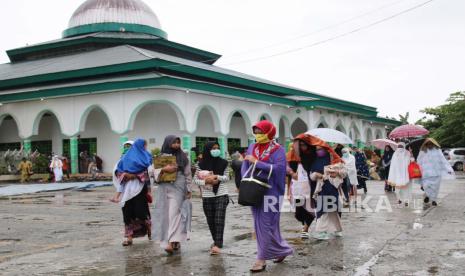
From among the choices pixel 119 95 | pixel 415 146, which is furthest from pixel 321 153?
pixel 119 95

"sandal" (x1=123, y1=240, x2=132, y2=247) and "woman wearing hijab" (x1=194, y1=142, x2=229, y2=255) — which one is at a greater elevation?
"woman wearing hijab" (x1=194, y1=142, x2=229, y2=255)

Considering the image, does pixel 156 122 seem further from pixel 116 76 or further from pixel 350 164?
pixel 350 164

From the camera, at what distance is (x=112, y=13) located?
1206 inches

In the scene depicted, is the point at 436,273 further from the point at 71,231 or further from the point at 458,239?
the point at 71,231

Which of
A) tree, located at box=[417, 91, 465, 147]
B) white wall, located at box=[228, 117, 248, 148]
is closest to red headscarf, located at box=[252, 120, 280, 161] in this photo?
white wall, located at box=[228, 117, 248, 148]

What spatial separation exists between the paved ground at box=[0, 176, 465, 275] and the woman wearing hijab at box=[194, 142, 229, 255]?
397mm

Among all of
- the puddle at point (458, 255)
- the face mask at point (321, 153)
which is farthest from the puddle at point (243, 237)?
the puddle at point (458, 255)

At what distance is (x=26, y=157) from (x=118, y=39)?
29.0 ft

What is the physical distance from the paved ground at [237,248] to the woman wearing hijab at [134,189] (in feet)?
0.85

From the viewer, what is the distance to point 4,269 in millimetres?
5531

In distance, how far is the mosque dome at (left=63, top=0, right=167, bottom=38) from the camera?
30312mm

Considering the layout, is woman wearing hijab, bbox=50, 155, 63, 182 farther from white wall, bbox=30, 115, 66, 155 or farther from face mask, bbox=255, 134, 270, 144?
face mask, bbox=255, 134, 270, 144

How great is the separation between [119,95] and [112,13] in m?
11.6

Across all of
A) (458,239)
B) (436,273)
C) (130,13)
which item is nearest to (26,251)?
(436,273)
